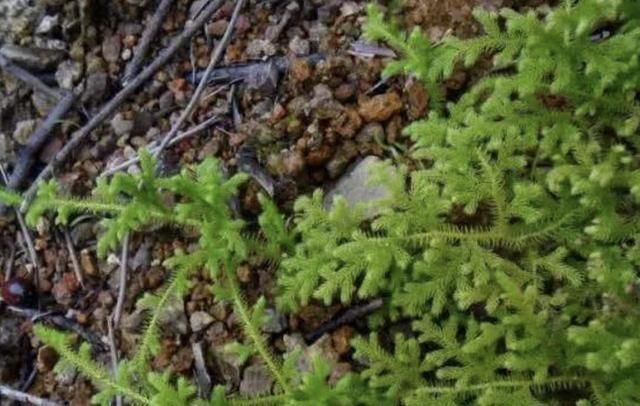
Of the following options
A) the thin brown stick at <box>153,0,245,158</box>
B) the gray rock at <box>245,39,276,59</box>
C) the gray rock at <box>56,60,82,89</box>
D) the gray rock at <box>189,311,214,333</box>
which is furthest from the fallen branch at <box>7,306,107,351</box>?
the gray rock at <box>245,39,276,59</box>

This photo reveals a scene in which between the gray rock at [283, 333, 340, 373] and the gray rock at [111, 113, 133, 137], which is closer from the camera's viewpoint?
the gray rock at [283, 333, 340, 373]

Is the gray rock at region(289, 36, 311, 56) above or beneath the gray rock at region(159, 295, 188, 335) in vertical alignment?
above

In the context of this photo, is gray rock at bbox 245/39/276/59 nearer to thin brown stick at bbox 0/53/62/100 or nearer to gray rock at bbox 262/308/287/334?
thin brown stick at bbox 0/53/62/100

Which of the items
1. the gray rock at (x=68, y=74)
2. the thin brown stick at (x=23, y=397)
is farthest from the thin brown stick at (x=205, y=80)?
the thin brown stick at (x=23, y=397)

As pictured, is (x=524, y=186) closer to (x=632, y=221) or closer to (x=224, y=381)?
(x=632, y=221)

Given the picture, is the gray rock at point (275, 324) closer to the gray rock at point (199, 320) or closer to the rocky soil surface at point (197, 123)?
the rocky soil surface at point (197, 123)

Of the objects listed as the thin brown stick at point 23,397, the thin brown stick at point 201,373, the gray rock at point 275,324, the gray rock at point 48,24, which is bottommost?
the thin brown stick at point 23,397

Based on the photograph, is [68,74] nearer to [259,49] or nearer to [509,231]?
[259,49]
